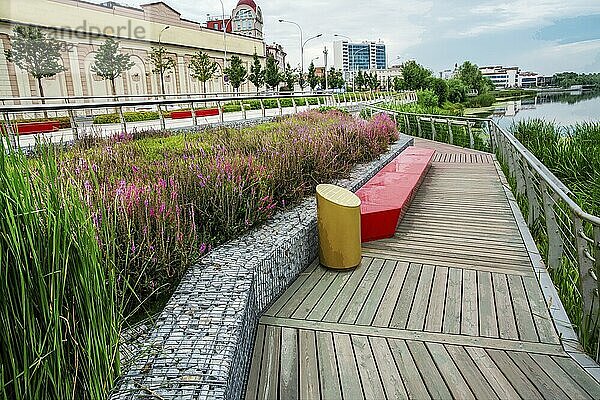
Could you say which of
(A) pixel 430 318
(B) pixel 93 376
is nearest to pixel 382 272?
(A) pixel 430 318

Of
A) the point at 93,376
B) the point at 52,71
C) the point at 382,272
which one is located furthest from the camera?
the point at 52,71

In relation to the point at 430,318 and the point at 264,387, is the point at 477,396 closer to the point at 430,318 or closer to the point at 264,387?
the point at 430,318

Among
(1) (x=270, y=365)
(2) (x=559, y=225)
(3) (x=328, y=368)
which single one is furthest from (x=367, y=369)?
(2) (x=559, y=225)

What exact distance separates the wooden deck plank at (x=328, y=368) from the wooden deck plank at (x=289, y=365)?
0.14 meters

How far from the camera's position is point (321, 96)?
1011 inches

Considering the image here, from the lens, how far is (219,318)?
8.71 ft

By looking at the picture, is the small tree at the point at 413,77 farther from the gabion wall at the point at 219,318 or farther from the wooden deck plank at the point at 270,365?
the wooden deck plank at the point at 270,365

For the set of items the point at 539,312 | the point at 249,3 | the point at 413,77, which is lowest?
the point at 539,312

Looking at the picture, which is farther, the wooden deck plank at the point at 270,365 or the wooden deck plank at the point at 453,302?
the wooden deck plank at the point at 453,302

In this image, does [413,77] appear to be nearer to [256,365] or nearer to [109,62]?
[109,62]

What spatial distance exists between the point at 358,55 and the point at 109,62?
4567 inches

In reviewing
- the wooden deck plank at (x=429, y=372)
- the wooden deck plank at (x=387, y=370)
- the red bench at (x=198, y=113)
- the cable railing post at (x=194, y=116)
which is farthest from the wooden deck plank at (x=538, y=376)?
the red bench at (x=198, y=113)

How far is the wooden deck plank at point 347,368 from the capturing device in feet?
8.61

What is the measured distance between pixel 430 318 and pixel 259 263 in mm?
1258
